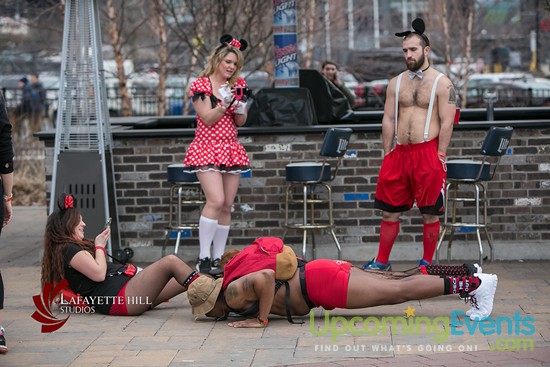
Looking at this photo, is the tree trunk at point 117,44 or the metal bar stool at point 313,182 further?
the tree trunk at point 117,44

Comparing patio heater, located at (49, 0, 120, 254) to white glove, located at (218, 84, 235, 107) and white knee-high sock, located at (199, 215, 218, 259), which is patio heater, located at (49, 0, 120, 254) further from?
white glove, located at (218, 84, 235, 107)

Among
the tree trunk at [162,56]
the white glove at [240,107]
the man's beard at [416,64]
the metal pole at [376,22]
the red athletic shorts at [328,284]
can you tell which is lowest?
the red athletic shorts at [328,284]

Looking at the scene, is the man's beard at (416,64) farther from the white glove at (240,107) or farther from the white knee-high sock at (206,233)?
the white knee-high sock at (206,233)

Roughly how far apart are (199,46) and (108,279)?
9858 mm

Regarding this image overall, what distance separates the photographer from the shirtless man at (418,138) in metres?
8.50

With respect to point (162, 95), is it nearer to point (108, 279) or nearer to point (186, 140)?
point (186, 140)

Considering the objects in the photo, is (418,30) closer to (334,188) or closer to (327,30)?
(334,188)

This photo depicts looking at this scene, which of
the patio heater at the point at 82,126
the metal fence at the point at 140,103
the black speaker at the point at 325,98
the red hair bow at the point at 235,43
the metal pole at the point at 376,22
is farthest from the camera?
the metal pole at the point at 376,22

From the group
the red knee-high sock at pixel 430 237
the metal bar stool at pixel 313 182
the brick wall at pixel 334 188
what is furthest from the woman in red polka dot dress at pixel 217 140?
the red knee-high sock at pixel 430 237

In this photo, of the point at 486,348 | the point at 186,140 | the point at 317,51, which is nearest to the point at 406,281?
the point at 486,348

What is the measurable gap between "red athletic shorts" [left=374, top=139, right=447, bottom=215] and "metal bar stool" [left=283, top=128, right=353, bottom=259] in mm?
847

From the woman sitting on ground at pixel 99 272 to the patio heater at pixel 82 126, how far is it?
7.97 ft

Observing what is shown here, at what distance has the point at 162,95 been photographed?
20.7m

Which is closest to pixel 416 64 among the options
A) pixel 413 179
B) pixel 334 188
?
pixel 413 179
